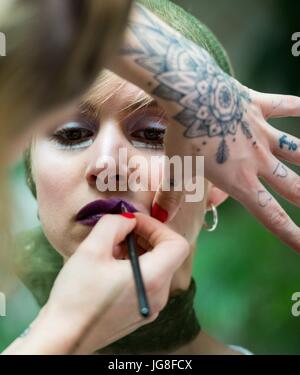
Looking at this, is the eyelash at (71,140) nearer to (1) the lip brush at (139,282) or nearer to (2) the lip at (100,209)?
(2) the lip at (100,209)

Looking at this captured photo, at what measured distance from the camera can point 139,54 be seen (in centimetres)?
84

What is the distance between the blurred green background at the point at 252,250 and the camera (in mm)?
1780

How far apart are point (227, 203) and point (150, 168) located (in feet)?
2.59

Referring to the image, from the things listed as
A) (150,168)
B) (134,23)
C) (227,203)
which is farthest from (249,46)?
(134,23)

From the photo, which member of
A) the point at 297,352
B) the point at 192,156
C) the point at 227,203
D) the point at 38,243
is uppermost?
the point at 192,156

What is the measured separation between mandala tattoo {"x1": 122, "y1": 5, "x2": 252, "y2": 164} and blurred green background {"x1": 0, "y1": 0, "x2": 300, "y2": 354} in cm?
86

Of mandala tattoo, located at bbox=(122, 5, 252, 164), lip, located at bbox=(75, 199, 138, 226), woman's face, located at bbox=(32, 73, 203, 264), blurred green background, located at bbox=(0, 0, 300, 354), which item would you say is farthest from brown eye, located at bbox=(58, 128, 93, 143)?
blurred green background, located at bbox=(0, 0, 300, 354)

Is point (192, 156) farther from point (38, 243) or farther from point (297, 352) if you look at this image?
point (297, 352)

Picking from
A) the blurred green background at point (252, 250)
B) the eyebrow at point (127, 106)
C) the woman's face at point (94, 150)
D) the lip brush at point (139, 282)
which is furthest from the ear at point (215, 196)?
the blurred green background at point (252, 250)

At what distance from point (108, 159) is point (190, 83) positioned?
0.22 m

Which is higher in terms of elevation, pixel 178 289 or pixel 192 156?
pixel 192 156

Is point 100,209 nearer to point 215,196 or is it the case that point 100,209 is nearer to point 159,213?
point 159,213

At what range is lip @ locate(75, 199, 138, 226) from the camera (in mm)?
1022
